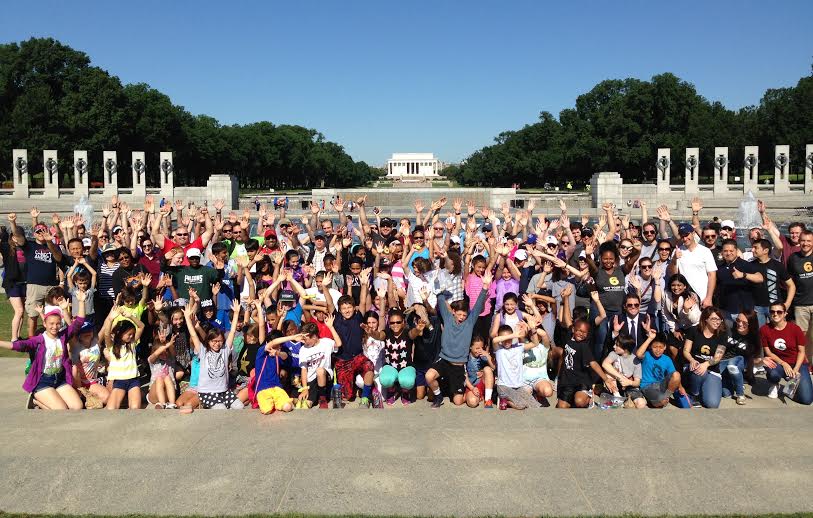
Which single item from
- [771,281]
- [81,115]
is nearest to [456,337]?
[771,281]

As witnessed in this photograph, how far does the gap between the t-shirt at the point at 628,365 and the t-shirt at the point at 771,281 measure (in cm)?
201

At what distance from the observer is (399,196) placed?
56.6 meters

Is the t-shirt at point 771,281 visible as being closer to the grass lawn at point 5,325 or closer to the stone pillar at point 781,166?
the grass lawn at point 5,325

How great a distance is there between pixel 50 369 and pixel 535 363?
17.4 feet

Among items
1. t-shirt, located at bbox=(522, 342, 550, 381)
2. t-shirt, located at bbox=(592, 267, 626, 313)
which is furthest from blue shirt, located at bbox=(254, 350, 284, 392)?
t-shirt, located at bbox=(592, 267, 626, 313)

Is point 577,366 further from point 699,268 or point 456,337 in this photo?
point 699,268

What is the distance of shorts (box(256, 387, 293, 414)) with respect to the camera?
300 inches

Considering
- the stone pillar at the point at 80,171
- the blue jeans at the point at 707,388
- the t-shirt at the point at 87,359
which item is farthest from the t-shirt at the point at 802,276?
the stone pillar at the point at 80,171

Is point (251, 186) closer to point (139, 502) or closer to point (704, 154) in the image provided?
point (704, 154)

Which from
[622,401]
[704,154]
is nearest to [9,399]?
[622,401]

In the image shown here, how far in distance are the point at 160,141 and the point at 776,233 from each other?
64117 mm

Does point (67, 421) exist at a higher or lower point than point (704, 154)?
lower

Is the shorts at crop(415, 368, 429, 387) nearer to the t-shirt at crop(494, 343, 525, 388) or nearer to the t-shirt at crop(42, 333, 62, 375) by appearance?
the t-shirt at crop(494, 343, 525, 388)

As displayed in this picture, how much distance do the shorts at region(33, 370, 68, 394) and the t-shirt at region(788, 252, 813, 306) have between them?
28.2ft
